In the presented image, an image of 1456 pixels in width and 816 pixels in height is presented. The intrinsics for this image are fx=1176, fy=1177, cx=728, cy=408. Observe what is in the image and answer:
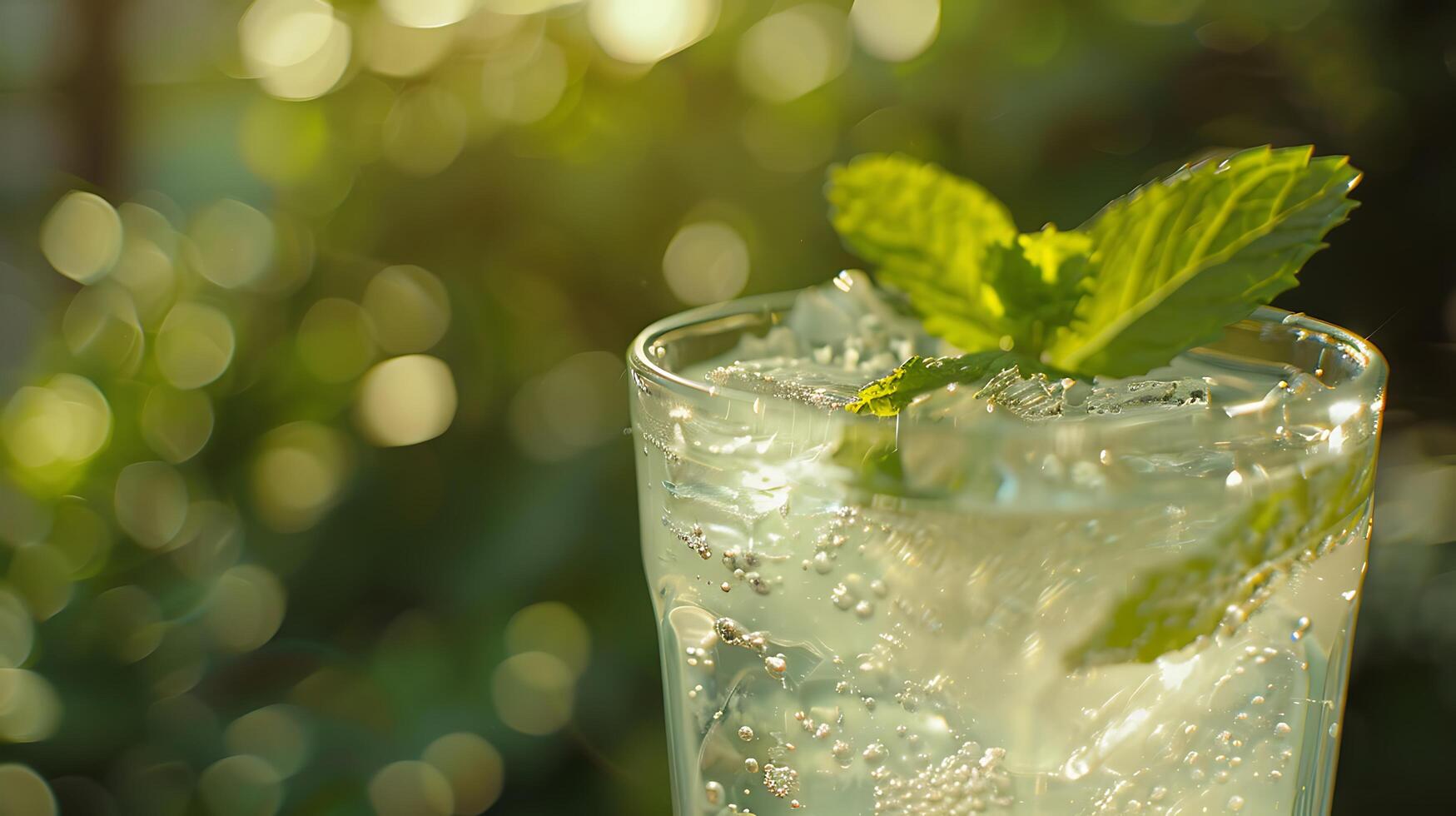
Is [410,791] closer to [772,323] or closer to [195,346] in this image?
[195,346]

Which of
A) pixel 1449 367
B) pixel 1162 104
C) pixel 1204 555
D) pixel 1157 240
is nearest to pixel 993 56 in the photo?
pixel 1162 104

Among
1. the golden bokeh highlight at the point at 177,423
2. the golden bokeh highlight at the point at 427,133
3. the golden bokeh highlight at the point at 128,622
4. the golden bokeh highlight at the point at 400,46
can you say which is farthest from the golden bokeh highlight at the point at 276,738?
the golden bokeh highlight at the point at 400,46

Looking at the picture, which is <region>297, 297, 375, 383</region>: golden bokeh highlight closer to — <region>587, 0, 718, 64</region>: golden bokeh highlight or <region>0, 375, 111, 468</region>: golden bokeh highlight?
<region>0, 375, 111, 468</region>: golden bokeh highlight

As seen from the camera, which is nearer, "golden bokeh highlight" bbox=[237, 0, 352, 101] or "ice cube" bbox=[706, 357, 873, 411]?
"ice cube" bbox=[706, 357, 873, 411]

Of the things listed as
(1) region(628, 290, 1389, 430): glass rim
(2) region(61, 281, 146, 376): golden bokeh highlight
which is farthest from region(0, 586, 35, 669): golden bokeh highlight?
(1) region(628, 290, 1389, 430): glass rim

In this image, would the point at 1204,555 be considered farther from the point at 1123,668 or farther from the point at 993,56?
the point at 993,56

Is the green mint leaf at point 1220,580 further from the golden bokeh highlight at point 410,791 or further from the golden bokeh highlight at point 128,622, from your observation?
the golden bokeh highlight at point 128,622
